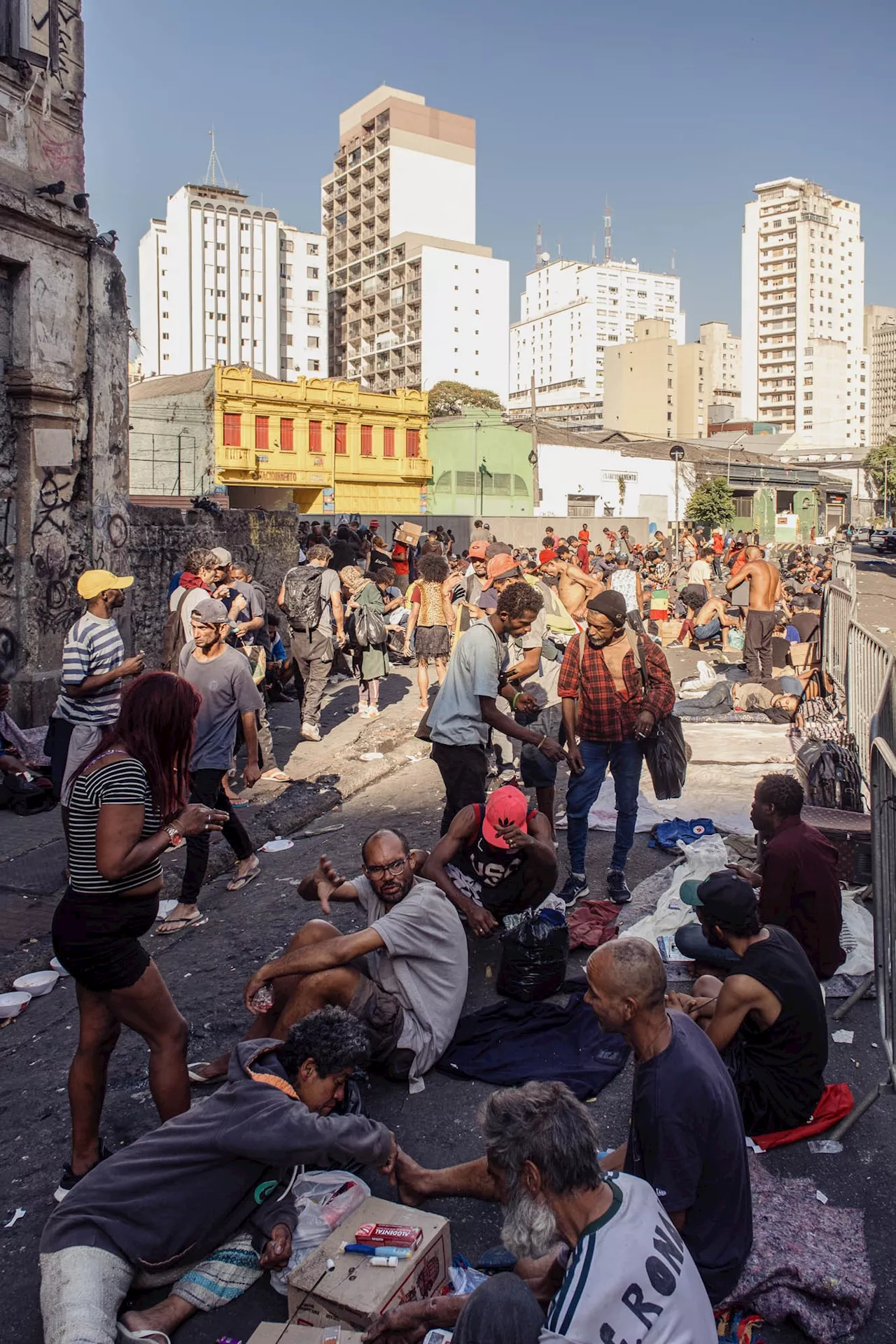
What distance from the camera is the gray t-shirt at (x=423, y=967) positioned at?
3961 millimetres

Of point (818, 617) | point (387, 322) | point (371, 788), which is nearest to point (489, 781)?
point (371, 788)

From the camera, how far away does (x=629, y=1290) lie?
6.72ft

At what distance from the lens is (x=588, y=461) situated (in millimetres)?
54531

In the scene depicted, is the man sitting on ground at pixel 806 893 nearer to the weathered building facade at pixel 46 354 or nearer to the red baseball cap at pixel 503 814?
the red baseball cap at pixel 503 814

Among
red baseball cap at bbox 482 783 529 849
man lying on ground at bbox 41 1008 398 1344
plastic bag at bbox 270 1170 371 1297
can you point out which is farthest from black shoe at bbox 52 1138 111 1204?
red baseball cap at bbox 482 783 529 849

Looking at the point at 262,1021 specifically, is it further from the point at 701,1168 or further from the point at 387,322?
the point at 387,322

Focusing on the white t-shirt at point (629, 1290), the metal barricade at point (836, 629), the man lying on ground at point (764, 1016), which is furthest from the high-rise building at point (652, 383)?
the white t-shirt at point (629, 1290)

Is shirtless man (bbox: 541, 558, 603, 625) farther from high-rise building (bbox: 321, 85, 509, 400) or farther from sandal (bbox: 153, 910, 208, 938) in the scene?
high-rise building (bbox: 321, 85, 509, 400)

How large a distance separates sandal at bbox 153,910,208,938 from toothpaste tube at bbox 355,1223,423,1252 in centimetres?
296

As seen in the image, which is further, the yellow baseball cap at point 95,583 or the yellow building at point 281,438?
the yellow building at point 281,438

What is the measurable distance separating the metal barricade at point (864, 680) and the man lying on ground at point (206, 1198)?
4.48 metres

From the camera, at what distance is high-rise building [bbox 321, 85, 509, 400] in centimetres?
8488

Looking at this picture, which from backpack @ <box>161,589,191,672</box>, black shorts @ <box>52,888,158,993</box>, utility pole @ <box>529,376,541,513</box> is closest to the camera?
black shorts @ <box>52,888,158,993</box>

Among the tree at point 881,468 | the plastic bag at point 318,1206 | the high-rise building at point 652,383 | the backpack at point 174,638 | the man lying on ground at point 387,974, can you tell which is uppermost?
the high-rise building at point 652,383
